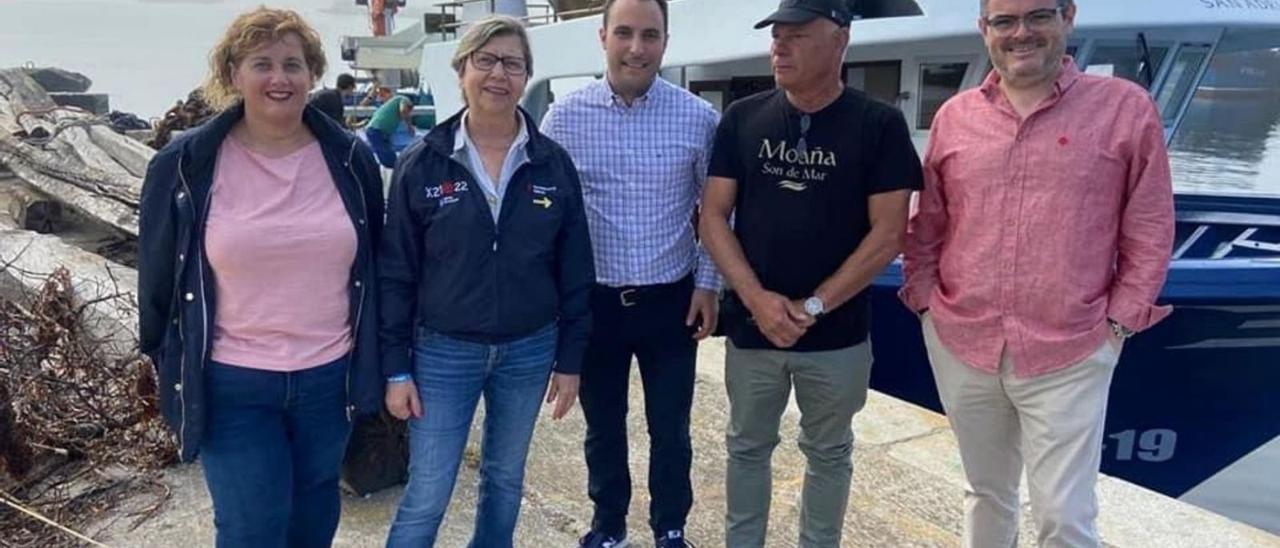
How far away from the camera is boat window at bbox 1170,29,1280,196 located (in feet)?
20.9

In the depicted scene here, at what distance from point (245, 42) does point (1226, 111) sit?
23.8ft

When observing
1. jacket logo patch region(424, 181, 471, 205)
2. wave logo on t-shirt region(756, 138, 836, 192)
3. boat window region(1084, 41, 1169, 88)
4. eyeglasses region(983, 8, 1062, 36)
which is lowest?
jacket logo patch region(424, 181, 471, 205)

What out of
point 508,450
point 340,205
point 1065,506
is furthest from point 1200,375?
point 340,205

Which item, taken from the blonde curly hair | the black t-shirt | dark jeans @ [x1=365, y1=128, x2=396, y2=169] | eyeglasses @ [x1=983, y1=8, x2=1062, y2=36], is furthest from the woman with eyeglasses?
dark jeans @ [x1=365, y1=128, x2=396, y2=169]

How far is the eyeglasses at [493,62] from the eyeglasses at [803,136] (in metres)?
0.79

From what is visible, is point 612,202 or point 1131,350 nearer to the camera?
point 612,202

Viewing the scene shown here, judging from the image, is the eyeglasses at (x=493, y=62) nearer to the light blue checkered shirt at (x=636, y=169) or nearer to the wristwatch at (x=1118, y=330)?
the light blue checkered shirt at (x=636, y=169)

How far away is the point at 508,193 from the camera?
254 cm

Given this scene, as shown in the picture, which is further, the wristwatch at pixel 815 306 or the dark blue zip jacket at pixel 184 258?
the wristwatch at pixel 815 306

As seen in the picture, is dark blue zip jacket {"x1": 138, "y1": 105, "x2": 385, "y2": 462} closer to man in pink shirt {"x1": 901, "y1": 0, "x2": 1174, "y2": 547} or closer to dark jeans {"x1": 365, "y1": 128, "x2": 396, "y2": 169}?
man in pink shirt {"x1": 901, "y1": 0, "x2": 1174, "y2": 547}

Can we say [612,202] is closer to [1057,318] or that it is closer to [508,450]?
[508,450]

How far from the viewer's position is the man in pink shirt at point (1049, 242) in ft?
7.90

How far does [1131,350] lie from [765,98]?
11.6ft

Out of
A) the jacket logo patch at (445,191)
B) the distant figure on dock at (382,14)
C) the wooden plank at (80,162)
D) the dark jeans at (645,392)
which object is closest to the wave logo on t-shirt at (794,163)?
the dark jeans at (645,392)
